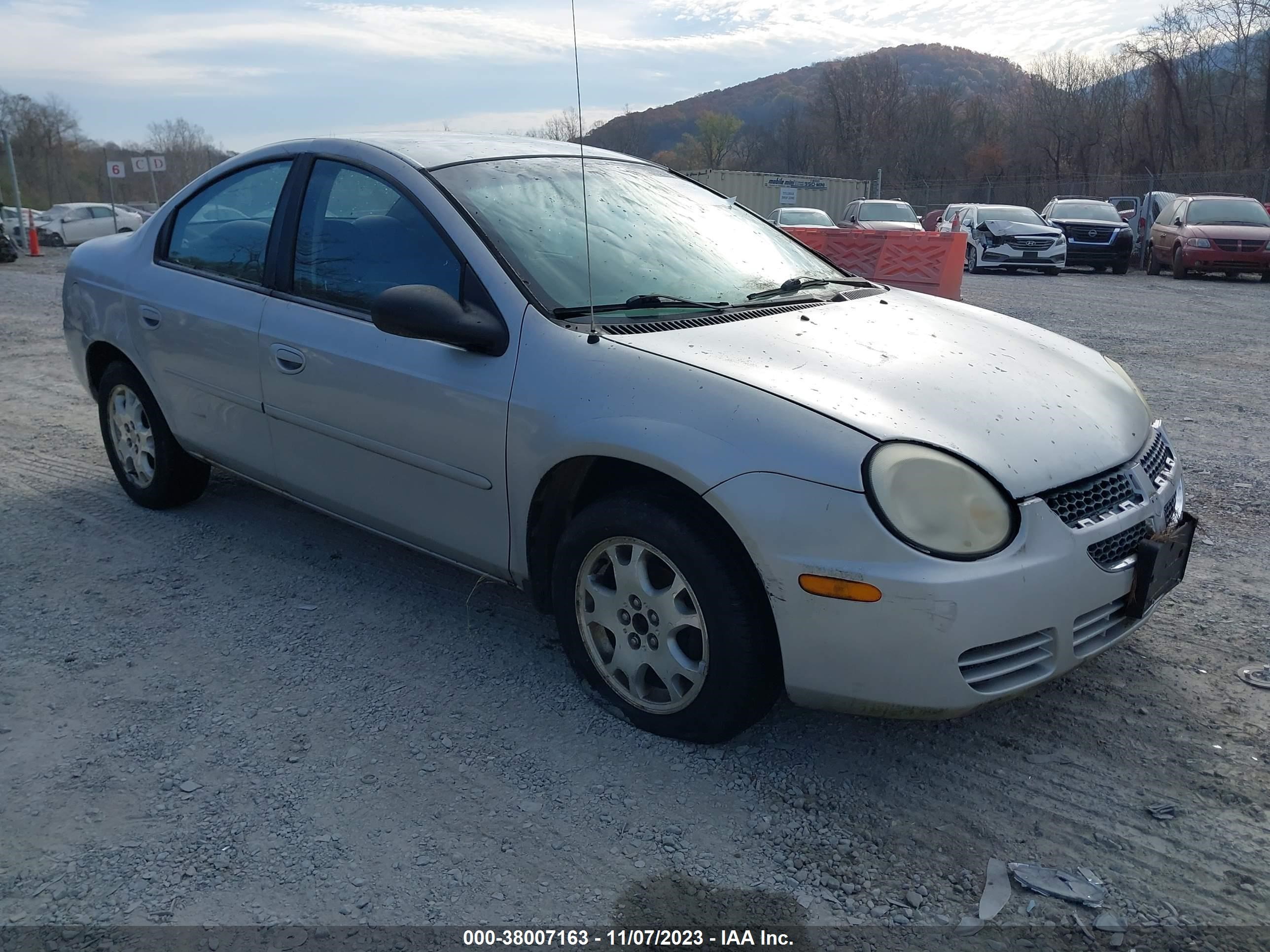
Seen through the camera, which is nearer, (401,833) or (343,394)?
(401,833)

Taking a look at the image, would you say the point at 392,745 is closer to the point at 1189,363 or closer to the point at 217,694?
the point at 217,694

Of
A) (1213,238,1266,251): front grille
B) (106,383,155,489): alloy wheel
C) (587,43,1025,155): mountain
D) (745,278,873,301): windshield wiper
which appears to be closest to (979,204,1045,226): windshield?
(1213,238,1266,251): front grille

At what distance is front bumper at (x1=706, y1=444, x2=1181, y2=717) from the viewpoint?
2402mm

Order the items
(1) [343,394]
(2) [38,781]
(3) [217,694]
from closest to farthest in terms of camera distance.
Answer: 1. (2) [38,781]
2. (3) [217,694]
3. (1) [343,394]

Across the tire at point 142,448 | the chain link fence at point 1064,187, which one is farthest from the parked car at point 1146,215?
the tire at point 142,448

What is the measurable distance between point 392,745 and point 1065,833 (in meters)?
1.80

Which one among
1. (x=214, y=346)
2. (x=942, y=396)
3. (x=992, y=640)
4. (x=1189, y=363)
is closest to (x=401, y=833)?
(x=992, y=640)

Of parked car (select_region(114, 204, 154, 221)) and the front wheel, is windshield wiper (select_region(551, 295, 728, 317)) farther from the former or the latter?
parked car (select_region(114, 204, 154, 221))

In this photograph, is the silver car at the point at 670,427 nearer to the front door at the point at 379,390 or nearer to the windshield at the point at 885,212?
the front door at the point at 379,390

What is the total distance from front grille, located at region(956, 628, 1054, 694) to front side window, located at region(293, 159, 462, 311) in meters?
1.87

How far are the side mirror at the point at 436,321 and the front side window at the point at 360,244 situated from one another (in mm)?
189

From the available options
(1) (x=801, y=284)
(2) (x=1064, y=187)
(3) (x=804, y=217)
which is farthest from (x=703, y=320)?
(2) (x=1064, y=187)

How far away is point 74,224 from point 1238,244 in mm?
30922

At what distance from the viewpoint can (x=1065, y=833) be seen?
249cm
